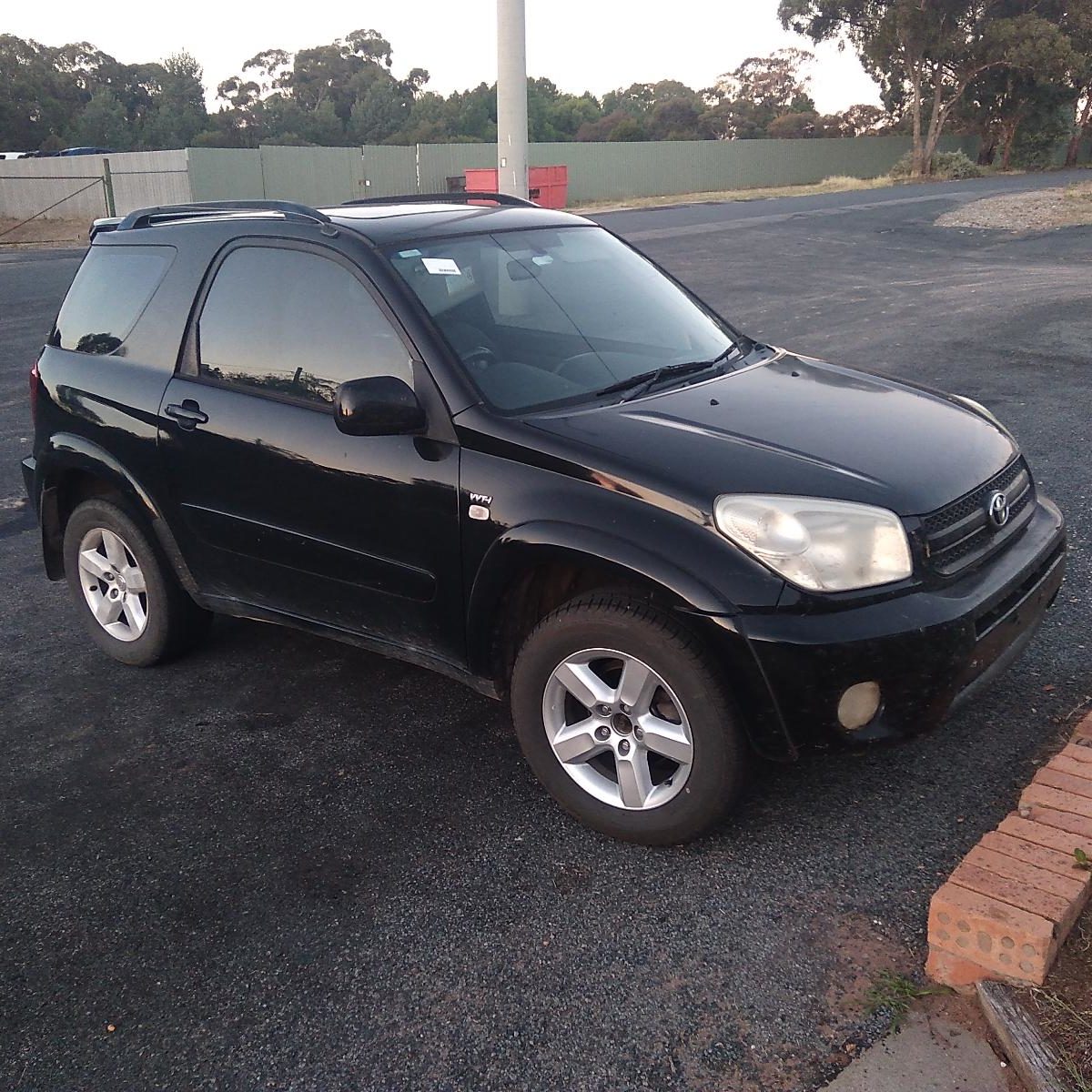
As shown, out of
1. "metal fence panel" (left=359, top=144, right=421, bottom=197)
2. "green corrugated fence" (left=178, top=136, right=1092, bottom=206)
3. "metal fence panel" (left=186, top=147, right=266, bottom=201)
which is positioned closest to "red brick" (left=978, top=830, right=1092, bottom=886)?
"metal fence panel" (left=186, top=147, right=266, bottom=201)

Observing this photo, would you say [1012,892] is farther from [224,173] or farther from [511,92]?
[224,173]

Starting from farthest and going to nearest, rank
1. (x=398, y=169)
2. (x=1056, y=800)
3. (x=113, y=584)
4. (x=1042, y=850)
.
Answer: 1. (x=398, y=169)
2. (x=113, y=584)
3. (x=1056, y=800)
4. (x=1042, y=850)

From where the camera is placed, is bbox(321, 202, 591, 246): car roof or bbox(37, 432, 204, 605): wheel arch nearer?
bbox(321, 202, 591, 246): car roof

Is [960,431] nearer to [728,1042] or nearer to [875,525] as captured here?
[875,525]

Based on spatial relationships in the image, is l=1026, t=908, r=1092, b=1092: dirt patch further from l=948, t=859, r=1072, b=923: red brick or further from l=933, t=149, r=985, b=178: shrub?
l=933, t=149, r=985, b=178: shrub

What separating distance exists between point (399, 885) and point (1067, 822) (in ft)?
6.21

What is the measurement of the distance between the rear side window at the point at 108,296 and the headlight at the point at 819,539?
2.77 m

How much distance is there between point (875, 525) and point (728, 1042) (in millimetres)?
1429

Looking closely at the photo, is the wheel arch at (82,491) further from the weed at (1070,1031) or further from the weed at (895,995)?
the weed at (1070,1031)

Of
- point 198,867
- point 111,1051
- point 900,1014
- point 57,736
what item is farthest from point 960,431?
point 57,736

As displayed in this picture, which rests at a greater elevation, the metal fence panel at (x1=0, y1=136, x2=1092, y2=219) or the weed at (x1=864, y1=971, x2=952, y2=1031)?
the metal fence panel at (x1=0, y1=136, x2=1092, y2=219)

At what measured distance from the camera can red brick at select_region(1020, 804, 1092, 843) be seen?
2.98 metres

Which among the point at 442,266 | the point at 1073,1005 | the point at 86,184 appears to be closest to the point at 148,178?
the point at 86,184

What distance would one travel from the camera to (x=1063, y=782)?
3.29 meters
